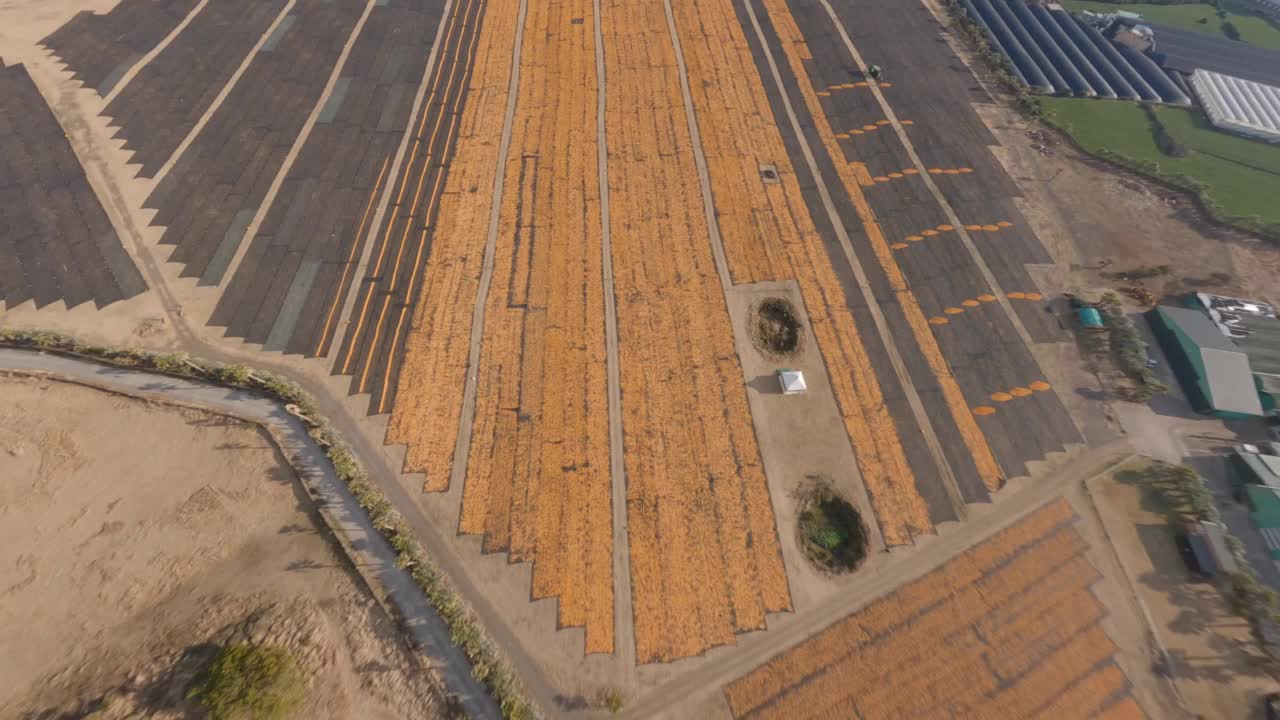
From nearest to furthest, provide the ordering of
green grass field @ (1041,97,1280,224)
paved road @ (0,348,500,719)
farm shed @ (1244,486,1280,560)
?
paved road @ (0,348,500,719) → farm shed @ (1244,486,1280,560) → green grass field @ (1041,97,1280,224)

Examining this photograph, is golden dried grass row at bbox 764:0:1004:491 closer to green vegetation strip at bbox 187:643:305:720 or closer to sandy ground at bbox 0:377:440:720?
sandy ground at bbox 0:377:440:720


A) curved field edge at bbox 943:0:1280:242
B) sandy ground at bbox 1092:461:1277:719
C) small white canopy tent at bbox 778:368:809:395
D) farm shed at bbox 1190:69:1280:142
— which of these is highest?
farm shed at bbox 1190:69:1280:142

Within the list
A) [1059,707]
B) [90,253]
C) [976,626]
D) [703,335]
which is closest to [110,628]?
[90,253]

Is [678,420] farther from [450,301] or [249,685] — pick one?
[249,685]

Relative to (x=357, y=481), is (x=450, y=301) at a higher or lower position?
higher

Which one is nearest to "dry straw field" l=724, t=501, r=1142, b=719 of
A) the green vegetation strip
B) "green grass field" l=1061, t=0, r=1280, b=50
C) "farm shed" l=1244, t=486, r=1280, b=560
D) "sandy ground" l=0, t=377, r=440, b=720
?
"farm shed" l=1244, t=486, r=1280, b=560

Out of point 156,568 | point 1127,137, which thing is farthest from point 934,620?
point 1127,137
